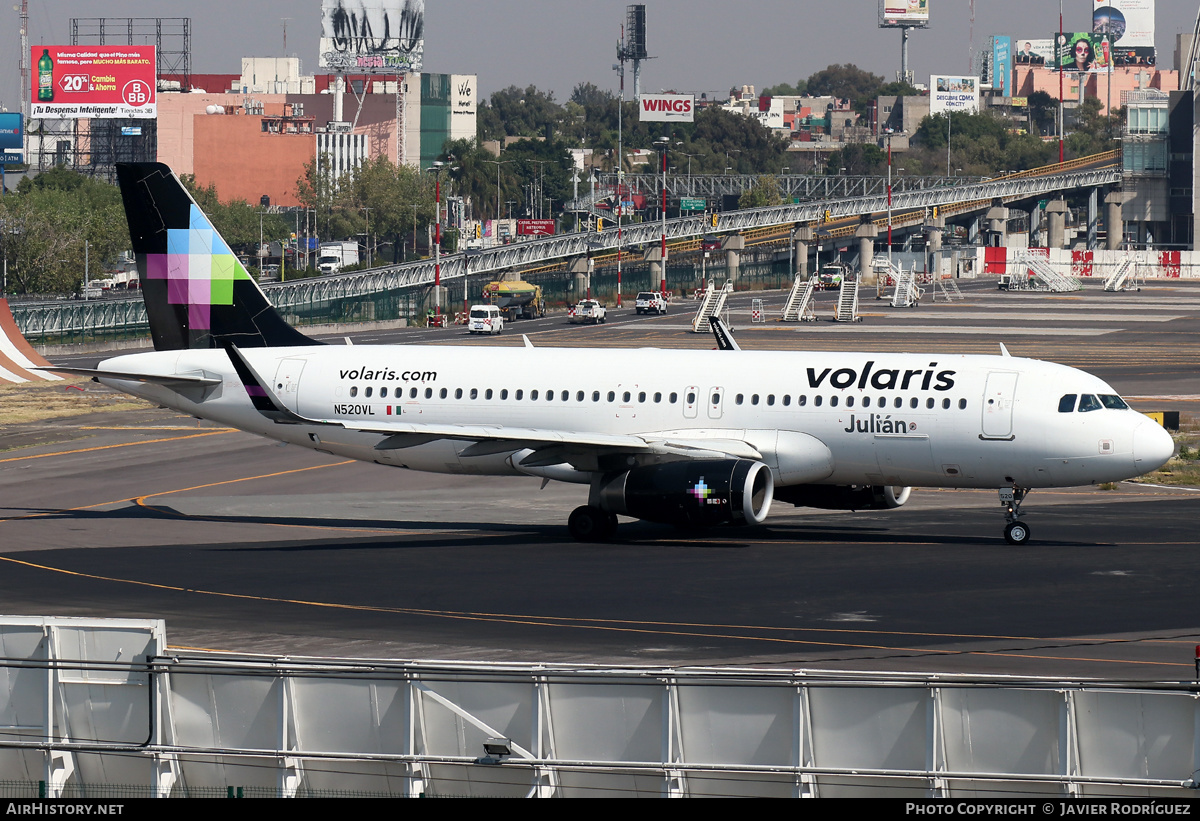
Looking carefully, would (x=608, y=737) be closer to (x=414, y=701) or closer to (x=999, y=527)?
(x=414, y=701)

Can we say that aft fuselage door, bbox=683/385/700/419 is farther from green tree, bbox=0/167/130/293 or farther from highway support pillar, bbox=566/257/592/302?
highway support pillar, bbox=566/257/592/302

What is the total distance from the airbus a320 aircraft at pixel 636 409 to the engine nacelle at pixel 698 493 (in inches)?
1.9

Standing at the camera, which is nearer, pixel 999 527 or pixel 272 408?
pixel 272 408

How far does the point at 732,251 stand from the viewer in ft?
638

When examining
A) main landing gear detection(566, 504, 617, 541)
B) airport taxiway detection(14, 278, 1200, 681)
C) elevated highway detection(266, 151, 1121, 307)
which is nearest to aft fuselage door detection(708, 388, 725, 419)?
airport taxiway detection(14, 278, 1200, 681)

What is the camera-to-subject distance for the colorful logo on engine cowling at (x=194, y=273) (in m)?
44.8

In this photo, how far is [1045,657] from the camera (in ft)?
84.5

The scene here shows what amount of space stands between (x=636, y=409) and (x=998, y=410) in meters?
9.46

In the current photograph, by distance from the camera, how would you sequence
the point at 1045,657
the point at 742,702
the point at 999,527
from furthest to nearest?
1. the point at 999,527
2. the point at 1045,657
3. the point at 742,702

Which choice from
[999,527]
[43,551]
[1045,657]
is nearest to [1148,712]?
[1045,657]

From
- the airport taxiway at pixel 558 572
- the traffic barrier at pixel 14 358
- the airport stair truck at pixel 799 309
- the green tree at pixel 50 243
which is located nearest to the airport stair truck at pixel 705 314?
the airport stair truck at pixel 799 309

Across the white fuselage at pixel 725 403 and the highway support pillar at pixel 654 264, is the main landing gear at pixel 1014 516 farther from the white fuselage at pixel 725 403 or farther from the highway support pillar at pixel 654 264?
the highway support pillar at pixel 654 264
